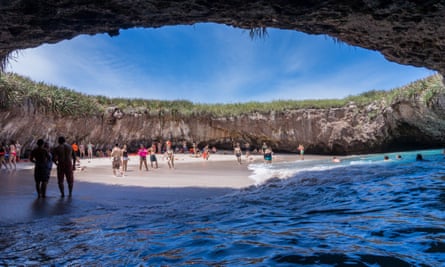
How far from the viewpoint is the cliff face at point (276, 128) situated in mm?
23141

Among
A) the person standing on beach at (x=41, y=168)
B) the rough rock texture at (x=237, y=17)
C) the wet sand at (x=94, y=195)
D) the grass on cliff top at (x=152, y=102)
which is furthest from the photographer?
the grass on cliff top at (x=152, y=102)

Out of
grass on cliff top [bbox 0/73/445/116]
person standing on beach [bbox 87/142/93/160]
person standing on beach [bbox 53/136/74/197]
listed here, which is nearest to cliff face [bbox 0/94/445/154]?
grass on cliff top [bbox 0/73/445/116]

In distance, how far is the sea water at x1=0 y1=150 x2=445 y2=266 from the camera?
3.76 m

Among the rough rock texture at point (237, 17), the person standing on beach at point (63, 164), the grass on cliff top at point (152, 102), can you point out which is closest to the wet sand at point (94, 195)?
the person standing on beach at point (63, 164)

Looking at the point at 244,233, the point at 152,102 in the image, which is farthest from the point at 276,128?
the point at 244,233

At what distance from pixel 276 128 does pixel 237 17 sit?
28243mm

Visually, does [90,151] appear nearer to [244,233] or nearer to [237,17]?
[237,17]

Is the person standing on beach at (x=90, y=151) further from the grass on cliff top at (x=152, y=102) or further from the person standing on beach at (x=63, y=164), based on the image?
the person standing on beach at (x=63, y=164)

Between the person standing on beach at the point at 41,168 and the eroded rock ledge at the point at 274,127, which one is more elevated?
the eroded rock ledge at the point at 274,127

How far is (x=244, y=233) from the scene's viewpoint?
4875mm

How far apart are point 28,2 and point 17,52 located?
3.73 m

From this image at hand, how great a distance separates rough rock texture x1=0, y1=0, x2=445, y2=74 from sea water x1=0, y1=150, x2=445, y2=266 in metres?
3.21

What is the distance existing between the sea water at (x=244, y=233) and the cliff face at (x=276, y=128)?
59.0 feet

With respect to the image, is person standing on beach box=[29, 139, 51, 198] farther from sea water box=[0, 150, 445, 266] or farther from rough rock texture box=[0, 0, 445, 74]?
rough rock texture box=[0, 0, 445, 74]
